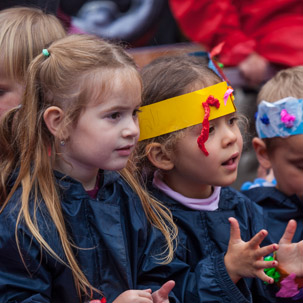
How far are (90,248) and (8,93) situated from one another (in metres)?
0.76

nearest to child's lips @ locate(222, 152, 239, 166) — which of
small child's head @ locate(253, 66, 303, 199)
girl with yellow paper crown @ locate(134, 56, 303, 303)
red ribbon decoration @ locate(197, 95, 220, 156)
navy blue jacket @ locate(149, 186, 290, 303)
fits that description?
girl with yellow paper crown @ locate(134, 56, 303, 303)

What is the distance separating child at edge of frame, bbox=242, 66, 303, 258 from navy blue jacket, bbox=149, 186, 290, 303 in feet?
0.93

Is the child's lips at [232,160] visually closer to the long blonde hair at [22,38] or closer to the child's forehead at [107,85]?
the child's forehead at [107,85]

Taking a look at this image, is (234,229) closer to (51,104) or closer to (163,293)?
(163,293)

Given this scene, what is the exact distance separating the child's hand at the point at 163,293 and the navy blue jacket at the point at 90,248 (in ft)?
0.34

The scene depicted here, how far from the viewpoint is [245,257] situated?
2367mm

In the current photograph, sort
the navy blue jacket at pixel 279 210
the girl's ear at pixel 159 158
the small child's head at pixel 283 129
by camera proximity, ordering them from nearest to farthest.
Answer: the girl's ear at pixel 159 158 → the small child's head at pixel 283 129 → the navy blue jacket at pixel 279 210

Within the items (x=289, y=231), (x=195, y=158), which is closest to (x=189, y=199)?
(x=195, y=158)

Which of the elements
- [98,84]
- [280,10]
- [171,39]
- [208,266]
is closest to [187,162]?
[208,266]

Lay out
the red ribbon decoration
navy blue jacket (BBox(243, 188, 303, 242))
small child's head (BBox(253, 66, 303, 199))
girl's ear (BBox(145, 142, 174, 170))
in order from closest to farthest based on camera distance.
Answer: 1. the red ribbon decoration
2. girl's ear (BBox(145, 142, 174, 170))
3. small child's head (BBox(253, 66, 303, 199))
4. navy blue jacket (BBox(243, 188, 303, 242))

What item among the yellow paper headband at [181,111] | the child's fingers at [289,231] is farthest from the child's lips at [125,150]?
the child's fingers at [289,231]

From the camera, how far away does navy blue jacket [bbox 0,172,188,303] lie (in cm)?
219

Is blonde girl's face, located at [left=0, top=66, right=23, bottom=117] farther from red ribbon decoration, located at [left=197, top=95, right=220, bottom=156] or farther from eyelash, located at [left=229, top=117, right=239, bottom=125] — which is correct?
eyelash, located at [left=229, top=117, right=239, bottom=125]

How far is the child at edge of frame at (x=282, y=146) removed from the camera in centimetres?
300
